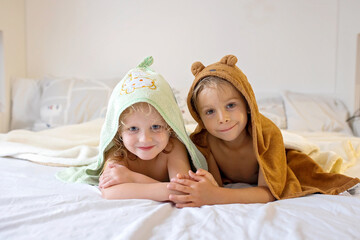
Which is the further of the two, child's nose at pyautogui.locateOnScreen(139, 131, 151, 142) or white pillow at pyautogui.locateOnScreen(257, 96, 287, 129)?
white pillow at pyautogui.locateOnScreen(257, 96, 287, 129)

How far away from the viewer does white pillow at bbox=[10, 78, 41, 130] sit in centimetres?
251

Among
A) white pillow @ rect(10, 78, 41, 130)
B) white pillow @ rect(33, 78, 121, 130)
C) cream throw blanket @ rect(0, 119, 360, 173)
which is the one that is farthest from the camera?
white pillow @ rect(10, 78, 41, 130)

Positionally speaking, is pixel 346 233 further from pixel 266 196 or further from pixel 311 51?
pixel 311 51

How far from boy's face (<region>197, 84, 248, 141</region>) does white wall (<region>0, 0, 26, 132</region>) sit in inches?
80.9

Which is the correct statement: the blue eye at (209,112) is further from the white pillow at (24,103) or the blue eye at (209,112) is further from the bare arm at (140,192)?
the white pillow at (24,103)

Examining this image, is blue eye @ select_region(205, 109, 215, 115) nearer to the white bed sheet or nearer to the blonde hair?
the blonde hair

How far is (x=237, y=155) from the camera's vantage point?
3.71ft

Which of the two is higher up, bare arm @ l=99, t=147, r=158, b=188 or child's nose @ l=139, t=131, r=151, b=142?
child's nose @ l=139, t=131, r=151, b=142

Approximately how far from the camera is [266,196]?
3.13 ft

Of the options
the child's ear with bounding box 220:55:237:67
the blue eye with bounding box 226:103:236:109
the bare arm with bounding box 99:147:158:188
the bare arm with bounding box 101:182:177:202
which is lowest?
the bare arm with bounding box 101:182:177:202

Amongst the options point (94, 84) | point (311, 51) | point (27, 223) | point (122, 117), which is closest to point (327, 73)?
point (311, 51)

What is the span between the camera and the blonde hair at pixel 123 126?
0.98m

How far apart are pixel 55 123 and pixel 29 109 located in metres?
0.36

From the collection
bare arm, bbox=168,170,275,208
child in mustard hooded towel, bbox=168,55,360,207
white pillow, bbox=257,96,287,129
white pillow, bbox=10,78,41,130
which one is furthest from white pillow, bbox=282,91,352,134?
white pillow, bbox=10,78,41,130
